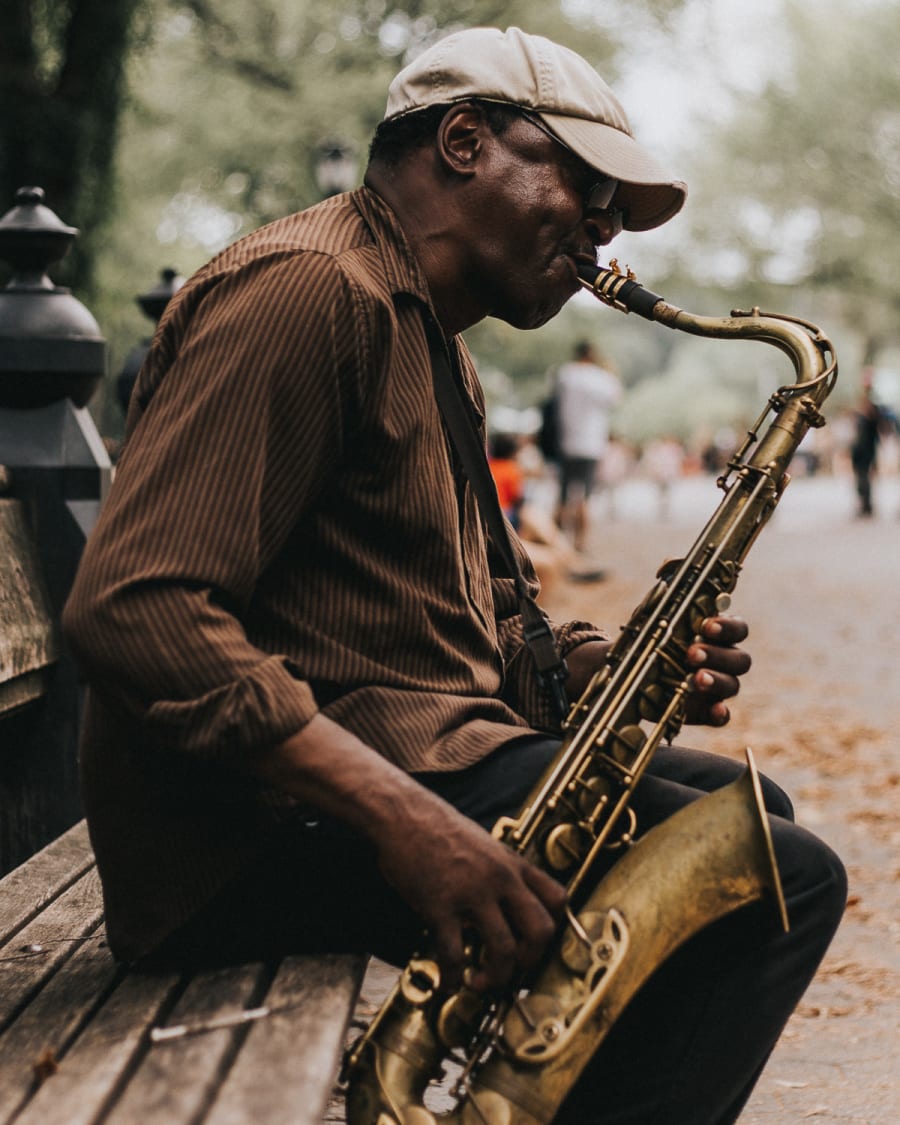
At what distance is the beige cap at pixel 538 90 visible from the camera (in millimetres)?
2480

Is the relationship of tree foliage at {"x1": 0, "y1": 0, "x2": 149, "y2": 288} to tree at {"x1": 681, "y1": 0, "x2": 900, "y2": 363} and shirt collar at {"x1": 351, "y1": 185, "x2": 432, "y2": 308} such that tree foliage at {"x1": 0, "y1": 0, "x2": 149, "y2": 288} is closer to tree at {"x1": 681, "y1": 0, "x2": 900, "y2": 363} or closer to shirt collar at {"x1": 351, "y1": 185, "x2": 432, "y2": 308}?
shirt collar at {"x1": 351, "y1": 185, "x2": 432, "y2": 308}

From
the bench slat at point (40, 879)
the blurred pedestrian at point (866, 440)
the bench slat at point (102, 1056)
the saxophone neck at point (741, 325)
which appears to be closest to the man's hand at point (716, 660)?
the saxophone neck at point (741, 325)

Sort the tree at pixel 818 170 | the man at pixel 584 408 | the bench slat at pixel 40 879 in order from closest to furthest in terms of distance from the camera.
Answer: the bench slat at pixel 40 879 < the man at pixel 584 408 < the tree at pixel 818 170

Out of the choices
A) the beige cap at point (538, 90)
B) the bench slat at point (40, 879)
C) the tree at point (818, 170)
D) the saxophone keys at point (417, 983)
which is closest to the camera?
the saxophone keys at point (417, 983)

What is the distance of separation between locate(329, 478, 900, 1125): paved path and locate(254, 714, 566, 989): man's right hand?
4.44ft

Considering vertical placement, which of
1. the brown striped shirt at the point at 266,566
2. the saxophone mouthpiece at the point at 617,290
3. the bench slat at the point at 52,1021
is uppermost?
the saxophone mouthpiece at the point at 617,290

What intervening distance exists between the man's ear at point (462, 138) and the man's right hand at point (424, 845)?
1.02 meters

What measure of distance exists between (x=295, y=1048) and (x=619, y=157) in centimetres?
151

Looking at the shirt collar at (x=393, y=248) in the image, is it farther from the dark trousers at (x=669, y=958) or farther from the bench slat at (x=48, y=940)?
the bench slat at (x=48, y=940)

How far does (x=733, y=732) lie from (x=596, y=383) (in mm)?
6867

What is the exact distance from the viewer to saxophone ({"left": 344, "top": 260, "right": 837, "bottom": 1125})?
2.14 m

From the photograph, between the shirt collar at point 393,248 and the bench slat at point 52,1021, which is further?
the shirt collar at point 393,248

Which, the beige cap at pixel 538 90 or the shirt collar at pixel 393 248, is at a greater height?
the beige cap at pixel 538 90

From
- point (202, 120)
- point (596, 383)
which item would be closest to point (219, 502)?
point (596, 383)
